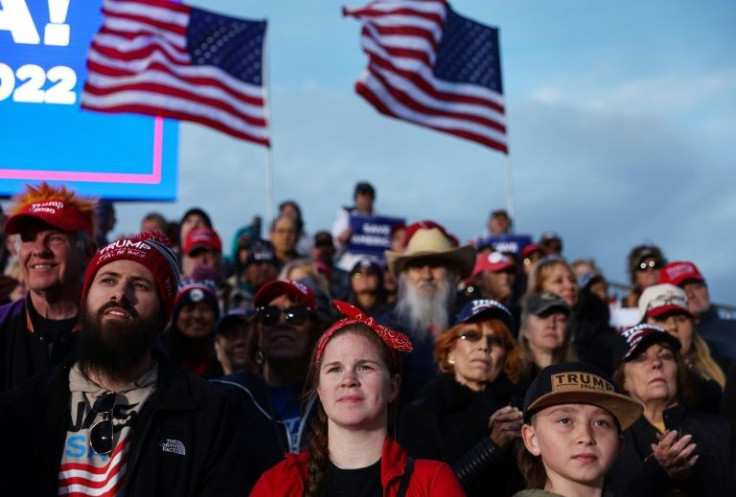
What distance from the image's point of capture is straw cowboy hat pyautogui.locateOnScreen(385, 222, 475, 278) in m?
7.57

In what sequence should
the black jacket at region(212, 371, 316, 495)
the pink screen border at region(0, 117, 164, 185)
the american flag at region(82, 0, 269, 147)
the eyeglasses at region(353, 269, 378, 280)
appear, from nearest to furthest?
1. the black jacket at region(212, 371, 316, 495)
2. the pink screen border at region(0, 117, 164, 185)
3. the eyeglasses at region(353, 269, 378, 280)
4. the american flag at region(82, 0, 269, 147)

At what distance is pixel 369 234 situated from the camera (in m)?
11.5

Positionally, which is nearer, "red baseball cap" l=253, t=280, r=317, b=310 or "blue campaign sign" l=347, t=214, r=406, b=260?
"red baseball cap" l=253, t=280, r=317, b=310

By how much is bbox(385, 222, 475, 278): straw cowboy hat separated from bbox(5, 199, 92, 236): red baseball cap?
126 inches

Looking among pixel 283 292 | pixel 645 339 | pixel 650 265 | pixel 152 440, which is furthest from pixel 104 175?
pixel 650 265

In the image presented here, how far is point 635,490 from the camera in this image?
15.8 ft

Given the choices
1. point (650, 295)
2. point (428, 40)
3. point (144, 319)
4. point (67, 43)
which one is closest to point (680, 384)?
point (650, 295)

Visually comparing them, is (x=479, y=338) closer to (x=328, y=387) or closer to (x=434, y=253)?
(x=328, y=387)

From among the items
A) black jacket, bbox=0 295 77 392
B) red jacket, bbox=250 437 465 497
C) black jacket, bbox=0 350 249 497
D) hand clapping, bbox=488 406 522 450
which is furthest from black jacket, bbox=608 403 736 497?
black jacket, bbox=0 295 77 392

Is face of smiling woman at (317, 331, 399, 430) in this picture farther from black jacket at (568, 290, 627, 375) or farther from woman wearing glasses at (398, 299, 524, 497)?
black jacket at (568, 290, 627, 375)

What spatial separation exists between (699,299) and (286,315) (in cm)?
389

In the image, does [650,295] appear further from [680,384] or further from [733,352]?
[680,384]

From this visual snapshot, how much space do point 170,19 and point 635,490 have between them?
26.0 feet

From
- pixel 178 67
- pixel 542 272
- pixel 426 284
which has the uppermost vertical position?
pixel 178 67
